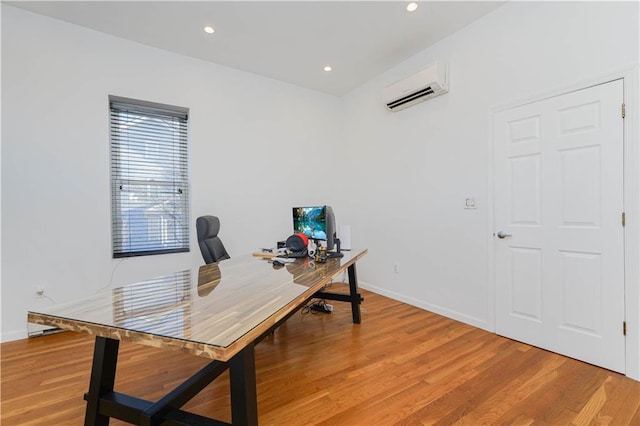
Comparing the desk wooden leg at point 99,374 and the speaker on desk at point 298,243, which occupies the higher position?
the speaker on desk at point 298,243

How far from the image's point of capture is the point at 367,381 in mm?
1944

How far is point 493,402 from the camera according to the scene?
5.73 feet

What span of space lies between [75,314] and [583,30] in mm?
3695

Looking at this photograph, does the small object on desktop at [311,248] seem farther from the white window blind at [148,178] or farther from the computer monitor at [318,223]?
the white window blind at [148,178]

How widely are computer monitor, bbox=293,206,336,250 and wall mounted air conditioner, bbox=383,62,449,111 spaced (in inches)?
73.3

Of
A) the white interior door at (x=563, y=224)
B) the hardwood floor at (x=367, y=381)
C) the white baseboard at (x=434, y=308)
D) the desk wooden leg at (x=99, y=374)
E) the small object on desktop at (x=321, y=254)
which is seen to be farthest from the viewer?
the white baseboard at (x=434, y=308)

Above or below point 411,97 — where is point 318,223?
below

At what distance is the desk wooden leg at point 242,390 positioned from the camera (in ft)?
3.64

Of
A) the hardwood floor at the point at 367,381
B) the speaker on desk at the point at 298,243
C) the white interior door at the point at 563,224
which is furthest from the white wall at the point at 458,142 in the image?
the speaker on desk at the point at 298,243

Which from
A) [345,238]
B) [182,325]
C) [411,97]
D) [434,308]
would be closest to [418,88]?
[411,97]

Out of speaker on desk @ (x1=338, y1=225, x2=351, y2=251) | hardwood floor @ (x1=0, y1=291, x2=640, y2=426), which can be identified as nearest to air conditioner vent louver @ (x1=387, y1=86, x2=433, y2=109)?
speaker on desk @ (x1=338, y1=225, x2=351, y2=251)

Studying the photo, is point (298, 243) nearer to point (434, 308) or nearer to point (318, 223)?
point (318, 223)

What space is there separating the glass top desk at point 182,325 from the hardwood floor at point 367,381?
1.58 feet

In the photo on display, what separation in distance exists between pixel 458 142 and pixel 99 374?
3470 millimetres
